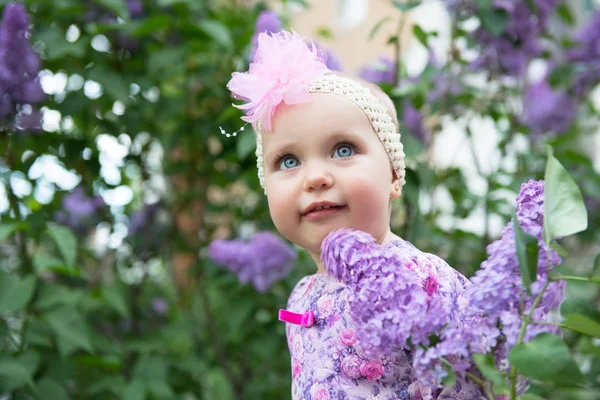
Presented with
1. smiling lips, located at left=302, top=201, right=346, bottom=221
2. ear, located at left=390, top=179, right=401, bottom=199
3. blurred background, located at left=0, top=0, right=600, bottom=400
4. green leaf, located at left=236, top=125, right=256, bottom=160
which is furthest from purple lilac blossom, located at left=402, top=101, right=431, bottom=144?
smiling lips, located at left=302, top=201, right=346, bottom=221

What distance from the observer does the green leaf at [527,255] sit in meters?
0.52

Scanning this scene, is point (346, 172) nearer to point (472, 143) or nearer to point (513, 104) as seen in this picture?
point (472, 143)

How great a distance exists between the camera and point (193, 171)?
218 centimetres

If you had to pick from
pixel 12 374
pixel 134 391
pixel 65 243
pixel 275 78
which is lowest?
pixel 134 391

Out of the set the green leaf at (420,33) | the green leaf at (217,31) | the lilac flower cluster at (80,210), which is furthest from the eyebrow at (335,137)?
the lilac flower cluster at (80,210)

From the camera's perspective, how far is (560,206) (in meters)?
0.56

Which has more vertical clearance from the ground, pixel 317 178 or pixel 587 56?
pixel 587 56

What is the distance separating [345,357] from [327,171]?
8.4 inches

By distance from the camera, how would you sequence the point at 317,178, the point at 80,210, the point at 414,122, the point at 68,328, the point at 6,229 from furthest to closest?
the point at 80,210 → the point at 414,122 → the point at 68,328 → the point at 6,229 → the point at 317,178

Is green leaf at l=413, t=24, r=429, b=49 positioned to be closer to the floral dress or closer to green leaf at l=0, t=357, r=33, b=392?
the floral dress

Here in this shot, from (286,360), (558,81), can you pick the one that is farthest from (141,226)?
(558,81)

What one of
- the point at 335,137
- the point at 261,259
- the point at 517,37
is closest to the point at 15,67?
the point at 261,259

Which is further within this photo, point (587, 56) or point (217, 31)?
point (587, 56)

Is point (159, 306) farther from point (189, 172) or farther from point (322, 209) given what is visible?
point (322, 209)
